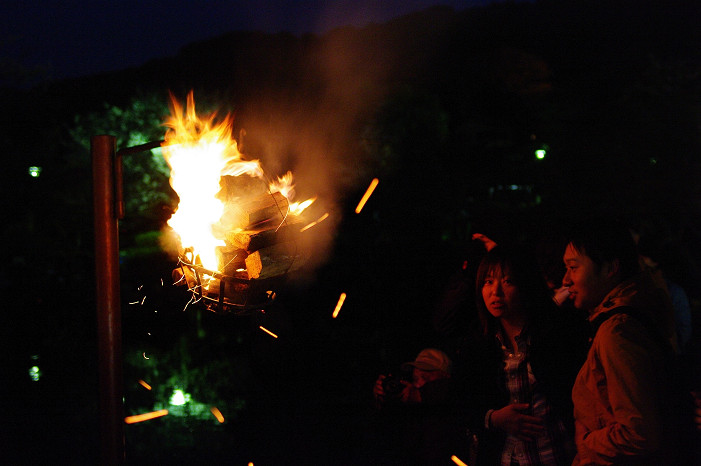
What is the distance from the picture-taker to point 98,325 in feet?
8.80

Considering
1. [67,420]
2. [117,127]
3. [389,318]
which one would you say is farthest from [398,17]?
[67,420]

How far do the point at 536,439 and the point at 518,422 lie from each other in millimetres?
131

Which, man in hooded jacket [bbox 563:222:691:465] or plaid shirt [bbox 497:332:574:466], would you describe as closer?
man in hooded jacket [bbox 563:222:691:465]

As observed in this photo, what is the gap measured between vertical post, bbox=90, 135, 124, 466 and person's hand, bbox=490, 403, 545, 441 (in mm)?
1910

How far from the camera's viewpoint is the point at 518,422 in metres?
3.06

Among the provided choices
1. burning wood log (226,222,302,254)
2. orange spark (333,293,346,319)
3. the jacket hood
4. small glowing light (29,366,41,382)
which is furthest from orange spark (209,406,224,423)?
orange spark (333,293,346,319)

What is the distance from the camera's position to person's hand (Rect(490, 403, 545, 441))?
3.04 metres

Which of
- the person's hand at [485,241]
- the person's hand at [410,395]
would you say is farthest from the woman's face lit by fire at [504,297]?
the person's hand at [485,241]

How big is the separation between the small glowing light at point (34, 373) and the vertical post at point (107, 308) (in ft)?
27.5

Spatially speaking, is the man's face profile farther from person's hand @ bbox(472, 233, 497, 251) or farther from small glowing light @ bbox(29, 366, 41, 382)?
Result: small glowing light @ bbox(29, 366, 41, 382)

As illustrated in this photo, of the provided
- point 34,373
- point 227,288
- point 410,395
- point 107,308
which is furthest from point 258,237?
point 34,373

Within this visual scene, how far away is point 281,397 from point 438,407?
5.42m

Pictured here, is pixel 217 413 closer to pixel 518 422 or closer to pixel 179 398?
pixel 179 398

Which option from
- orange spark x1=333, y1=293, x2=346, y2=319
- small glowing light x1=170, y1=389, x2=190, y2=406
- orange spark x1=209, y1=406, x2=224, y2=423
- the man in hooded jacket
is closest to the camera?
the man in hooded jacket
